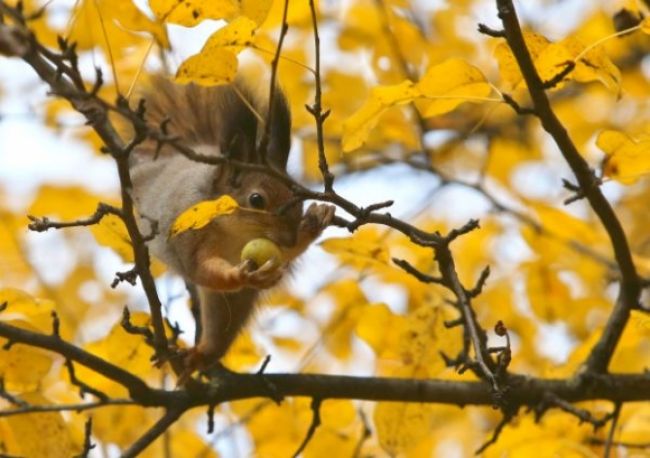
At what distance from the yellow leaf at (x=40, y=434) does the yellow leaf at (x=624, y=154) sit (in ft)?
4.02

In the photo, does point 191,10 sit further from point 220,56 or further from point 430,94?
point 430,94

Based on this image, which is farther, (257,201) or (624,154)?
(257,201)

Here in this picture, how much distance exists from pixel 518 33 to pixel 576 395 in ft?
3.35

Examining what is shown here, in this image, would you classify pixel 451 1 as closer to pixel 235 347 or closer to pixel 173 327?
pixel 235 347

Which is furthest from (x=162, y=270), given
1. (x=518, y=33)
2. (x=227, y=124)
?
(x=518, y=33)

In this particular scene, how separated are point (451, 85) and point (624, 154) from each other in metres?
0.35

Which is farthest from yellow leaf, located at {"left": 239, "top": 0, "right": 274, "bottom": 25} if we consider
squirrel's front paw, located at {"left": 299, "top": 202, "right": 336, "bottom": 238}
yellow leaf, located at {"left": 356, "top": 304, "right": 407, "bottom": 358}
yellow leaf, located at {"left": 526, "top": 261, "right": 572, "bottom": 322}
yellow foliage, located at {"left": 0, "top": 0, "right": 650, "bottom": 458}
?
yellow leaf, located at {"left": 526, "top": 261, "right": 572, "bottom": 322}

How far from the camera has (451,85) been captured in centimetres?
202

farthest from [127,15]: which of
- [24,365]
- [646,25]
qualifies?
[646,25]

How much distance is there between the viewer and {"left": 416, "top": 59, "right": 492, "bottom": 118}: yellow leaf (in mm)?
1996

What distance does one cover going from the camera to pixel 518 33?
1826 mm

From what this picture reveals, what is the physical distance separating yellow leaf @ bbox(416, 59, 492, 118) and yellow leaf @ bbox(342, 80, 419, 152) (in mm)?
38

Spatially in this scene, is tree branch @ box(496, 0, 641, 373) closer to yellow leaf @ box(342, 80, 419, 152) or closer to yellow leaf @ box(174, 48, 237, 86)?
yellow leaf @ box(342, 80, 419, 152)

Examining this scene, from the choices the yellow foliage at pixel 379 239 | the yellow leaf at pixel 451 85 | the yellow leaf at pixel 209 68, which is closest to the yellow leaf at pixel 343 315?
the yellow foliage at pixel 379 239
